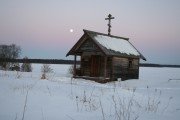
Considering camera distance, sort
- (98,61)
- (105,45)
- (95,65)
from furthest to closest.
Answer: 1. (95,65)
2. (98,61)
3. (105,45)

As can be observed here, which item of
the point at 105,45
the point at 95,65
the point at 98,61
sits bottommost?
the point at 95,65

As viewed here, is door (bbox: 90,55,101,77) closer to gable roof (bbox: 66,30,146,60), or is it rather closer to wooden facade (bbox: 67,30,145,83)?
wooden facade (bbox: 67,30,145,83)

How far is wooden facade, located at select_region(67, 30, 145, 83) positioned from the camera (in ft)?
61.9

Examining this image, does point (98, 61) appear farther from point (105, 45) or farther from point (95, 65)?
point (105, 45)

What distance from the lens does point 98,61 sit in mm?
20312

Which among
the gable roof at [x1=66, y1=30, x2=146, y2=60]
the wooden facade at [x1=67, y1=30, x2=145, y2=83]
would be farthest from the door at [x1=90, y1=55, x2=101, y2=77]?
the gable roof at [x1=66, y1=30, x2=146, y2=60]

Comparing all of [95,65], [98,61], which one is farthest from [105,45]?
[95,65]

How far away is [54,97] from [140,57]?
59.9 feet

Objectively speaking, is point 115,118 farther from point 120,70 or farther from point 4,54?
point 4,54

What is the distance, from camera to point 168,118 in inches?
189

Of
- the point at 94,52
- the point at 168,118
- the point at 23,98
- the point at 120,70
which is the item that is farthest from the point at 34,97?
the point at 120,70

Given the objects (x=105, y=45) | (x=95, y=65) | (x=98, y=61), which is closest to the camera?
(x=105, y=45)

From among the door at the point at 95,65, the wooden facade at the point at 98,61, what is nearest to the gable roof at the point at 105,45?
the wooden facade at the point at 98,61

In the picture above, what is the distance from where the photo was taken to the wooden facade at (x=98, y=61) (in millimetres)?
18855
